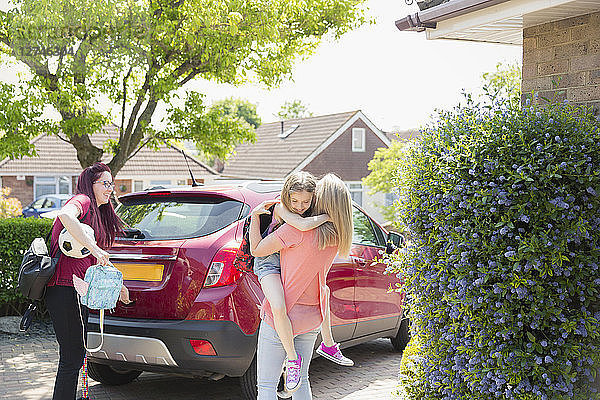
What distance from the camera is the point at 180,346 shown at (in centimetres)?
525

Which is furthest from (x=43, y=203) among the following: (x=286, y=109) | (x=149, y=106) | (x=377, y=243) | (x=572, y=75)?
(x=286, y=109)

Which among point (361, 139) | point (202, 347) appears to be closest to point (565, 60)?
point (202, 347)

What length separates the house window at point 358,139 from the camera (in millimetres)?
38219

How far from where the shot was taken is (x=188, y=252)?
5.39m

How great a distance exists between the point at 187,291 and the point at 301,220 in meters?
1.66

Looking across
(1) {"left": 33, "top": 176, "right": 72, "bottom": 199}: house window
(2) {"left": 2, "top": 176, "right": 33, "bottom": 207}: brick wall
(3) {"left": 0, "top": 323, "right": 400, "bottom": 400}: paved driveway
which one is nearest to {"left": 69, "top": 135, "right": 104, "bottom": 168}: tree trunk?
(3) {"left": 0, "top": 323, "right": 400, "bottom": 400}: paved driveway

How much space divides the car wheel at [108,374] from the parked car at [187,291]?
2.46 feet

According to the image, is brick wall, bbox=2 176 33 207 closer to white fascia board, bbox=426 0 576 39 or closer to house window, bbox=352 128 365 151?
house window, bbox=352 128 365 151

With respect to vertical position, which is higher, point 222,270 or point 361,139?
point 361,139

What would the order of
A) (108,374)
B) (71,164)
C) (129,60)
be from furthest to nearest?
(71,164) → (129,60) → (108,374)

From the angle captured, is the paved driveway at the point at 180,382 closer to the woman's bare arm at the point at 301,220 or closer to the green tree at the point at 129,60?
the woman's bare arm at the point at 301,220

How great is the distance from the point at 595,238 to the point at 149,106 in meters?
8.91

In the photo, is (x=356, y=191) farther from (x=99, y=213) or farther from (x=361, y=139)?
(x=99, y=213)

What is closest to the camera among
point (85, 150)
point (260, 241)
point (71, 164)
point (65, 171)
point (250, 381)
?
point (260, 241)
